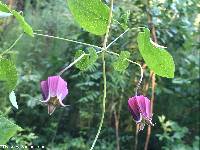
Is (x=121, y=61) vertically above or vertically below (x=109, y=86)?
above

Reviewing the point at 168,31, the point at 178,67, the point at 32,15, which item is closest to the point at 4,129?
the point at 168,31

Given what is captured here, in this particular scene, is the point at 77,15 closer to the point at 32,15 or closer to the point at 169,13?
the point at 169,13

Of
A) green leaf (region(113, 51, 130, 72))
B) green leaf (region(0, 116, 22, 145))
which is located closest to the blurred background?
green leaf (region(113, 51, 130, 72))

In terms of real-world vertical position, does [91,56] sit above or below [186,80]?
above

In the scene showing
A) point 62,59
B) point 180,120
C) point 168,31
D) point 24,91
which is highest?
point 168,31

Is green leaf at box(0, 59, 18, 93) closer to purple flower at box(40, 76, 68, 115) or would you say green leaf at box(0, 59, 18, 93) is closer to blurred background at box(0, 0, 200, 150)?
purple flower at box(40, 76, 68, 115)

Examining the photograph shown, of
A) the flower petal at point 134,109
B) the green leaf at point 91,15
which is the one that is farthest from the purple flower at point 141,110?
the green leaf at point 91,15

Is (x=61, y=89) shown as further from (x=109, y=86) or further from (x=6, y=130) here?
(x=109, y=86)

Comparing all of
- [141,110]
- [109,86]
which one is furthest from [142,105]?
[109,86]
